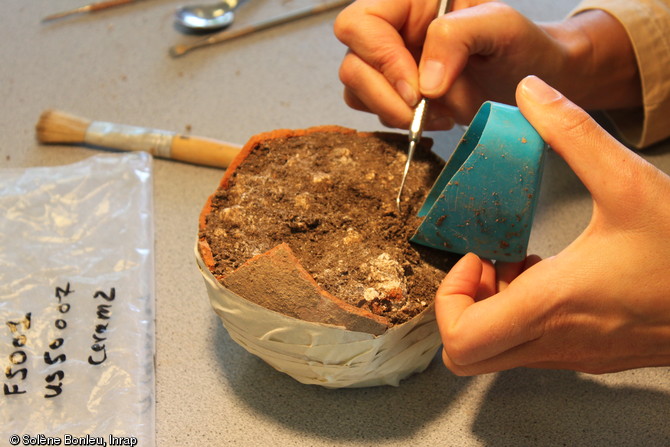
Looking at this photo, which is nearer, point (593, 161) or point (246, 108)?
point (593, 161)

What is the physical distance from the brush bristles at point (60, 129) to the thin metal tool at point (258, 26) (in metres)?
0.35

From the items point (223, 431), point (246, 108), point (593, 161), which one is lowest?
point (223, 431)

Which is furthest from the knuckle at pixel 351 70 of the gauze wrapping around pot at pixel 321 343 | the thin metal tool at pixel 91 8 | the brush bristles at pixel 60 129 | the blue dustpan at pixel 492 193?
the thin metal tool at pixel 91 8

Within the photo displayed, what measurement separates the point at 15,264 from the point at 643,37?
4.10 feet

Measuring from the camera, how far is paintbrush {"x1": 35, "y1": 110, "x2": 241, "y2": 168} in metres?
1.23

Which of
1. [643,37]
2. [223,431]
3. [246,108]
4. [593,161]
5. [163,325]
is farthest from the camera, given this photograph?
[246,108]

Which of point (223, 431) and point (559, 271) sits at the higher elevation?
point (559, 271)

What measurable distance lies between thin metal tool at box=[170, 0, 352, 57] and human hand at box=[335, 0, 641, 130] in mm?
600

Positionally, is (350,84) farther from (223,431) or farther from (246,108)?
(223,431)

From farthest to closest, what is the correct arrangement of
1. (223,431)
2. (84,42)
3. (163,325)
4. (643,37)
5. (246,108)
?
(84,42) → (246,108) → (643,37) → (163,325) → (223,431)

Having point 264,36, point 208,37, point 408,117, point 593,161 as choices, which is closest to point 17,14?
point 208,37

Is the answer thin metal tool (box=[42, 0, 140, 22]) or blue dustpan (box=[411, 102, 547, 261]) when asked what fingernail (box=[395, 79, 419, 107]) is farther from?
thin metal tool (box=[42, 0, 140, 22])

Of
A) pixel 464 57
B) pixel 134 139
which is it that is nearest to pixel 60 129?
pixel 134 139

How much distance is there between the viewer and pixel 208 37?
1.56 meters
